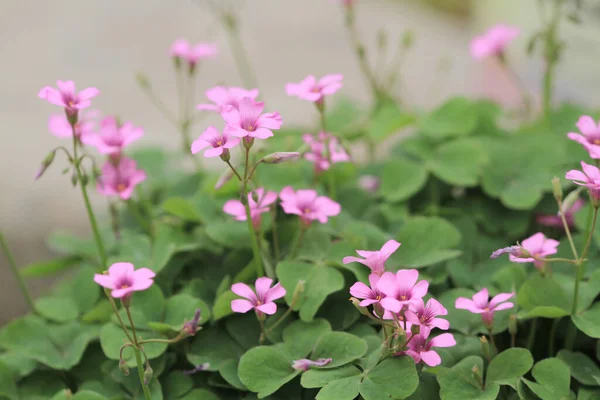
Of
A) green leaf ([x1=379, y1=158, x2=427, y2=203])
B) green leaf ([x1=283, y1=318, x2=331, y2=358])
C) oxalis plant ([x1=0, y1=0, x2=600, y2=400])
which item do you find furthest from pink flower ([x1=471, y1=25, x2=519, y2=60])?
green leaf ([x1=283, y1=318, x2=331, y2=358])

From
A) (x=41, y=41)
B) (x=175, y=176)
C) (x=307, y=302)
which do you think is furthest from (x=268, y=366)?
(x=41, y=41)

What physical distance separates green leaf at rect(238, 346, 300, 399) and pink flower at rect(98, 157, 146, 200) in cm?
38

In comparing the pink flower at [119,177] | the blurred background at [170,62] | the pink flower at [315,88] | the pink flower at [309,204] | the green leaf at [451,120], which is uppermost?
the pink flower at [315,88]

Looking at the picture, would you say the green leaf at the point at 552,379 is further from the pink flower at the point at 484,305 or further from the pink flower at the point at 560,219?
the pink flower at the point at 560,219

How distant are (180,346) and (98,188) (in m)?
0.30

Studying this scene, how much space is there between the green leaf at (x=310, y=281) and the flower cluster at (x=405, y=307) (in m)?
0.13

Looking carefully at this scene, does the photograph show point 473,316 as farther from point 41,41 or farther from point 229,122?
point 41,41

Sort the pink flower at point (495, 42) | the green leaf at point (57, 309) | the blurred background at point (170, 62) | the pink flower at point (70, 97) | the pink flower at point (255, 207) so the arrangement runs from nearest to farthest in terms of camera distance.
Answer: the pink flower at point (70, 97), the pink flower at point (255, 207), the green leaf at point (57, 309), the pink flower at point (495, 42), the blurred background at point (170, 62)

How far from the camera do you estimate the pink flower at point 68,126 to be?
1.03 m

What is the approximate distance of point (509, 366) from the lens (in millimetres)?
872

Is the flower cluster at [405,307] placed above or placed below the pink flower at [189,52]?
below

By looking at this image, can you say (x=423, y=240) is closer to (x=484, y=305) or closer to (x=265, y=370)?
(x=484, y=305)

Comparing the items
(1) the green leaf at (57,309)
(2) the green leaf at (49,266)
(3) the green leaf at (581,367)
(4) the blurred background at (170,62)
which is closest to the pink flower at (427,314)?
(3) the green leaf at (581,367)

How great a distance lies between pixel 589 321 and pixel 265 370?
424 mm
